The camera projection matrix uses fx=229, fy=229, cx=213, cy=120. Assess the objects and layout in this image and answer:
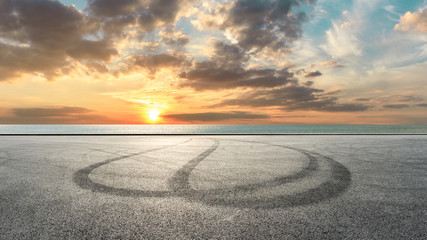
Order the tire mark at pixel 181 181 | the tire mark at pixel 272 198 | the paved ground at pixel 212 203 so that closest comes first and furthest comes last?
the paved ground at pixel 212 203 → the tire mark at pixel 272 198 → the tire mark at pixel 181 181

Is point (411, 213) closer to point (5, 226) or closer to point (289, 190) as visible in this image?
point (289, 190)

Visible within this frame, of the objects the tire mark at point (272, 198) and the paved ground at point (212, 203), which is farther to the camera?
the tire mark at point (272, 198)

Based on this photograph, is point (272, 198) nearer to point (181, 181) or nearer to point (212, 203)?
point (212, 203)

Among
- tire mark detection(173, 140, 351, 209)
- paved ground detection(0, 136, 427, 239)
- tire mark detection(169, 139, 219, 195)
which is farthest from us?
tire mark detection(169, 139, 219, 195)

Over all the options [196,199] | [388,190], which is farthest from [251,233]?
[388,190]

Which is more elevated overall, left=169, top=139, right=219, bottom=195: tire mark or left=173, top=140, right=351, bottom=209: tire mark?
left=169, top=139, right=219, bottom=195: tire mark

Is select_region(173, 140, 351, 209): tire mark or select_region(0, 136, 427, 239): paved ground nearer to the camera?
select_region(0, 136, 427, 239): paved ground

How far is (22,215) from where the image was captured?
139 inches

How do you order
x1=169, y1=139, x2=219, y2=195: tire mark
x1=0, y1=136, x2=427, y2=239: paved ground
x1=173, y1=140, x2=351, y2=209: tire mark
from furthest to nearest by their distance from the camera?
1. x1=169, y1=139, x2=219, y2=195: tire mark
2. x1=173, y1=140, x2=351, y2=209: tire mark
3. x1=0, y1=136, x2=427, y2=239: paved ground

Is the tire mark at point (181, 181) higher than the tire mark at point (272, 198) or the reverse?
higher

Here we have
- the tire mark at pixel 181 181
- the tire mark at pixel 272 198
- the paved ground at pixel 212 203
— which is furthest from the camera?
the tire mark at pixel 181 181

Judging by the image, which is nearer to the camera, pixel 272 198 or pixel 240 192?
pixel 272 198

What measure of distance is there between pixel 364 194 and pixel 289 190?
1.42m

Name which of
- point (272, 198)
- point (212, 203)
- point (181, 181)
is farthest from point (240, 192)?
point (181, 181)
